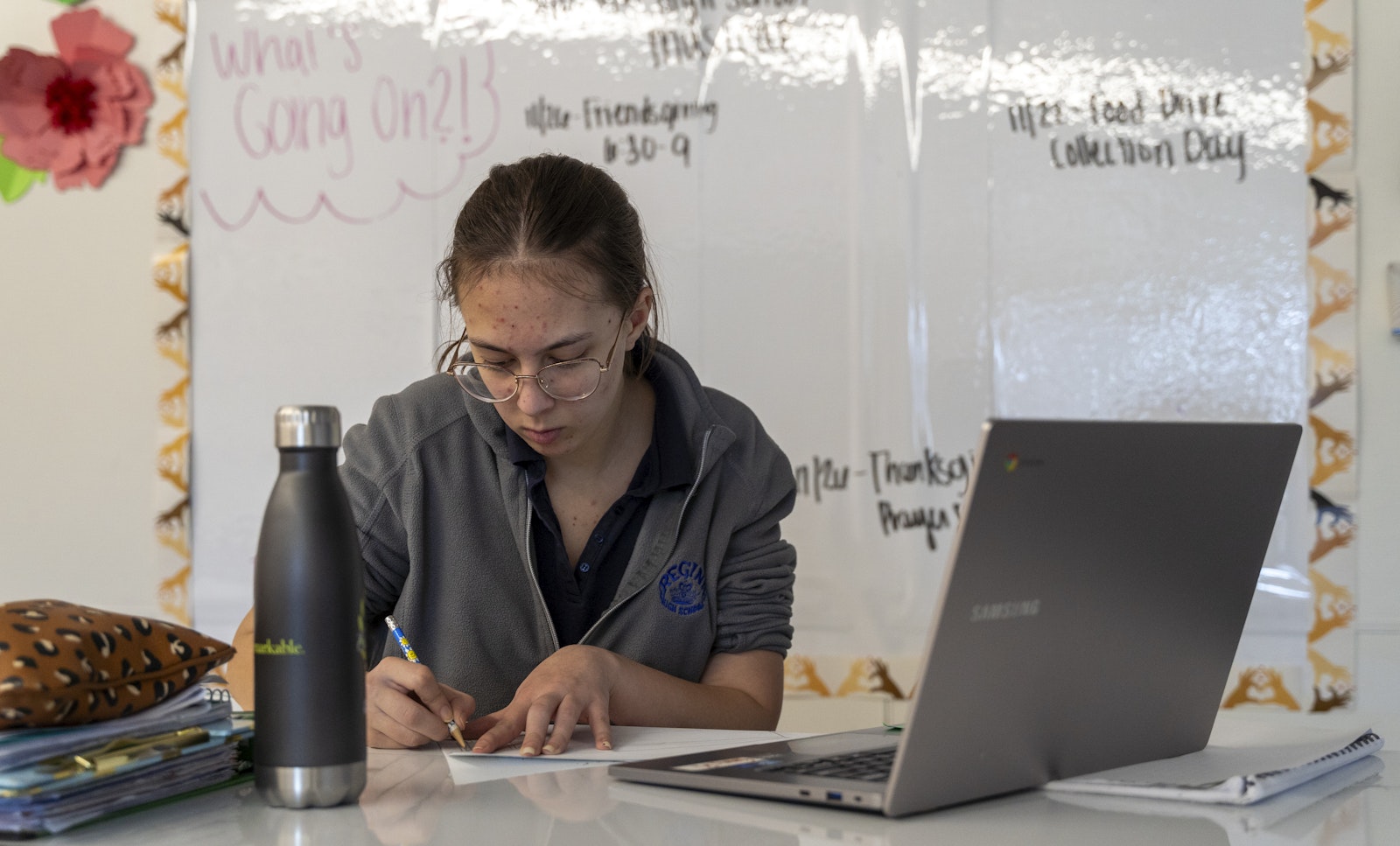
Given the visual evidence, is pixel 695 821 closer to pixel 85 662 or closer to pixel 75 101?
pixel 85 662

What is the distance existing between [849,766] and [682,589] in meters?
0.59

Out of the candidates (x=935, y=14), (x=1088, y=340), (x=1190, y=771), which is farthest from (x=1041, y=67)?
(x=1190, y=771)

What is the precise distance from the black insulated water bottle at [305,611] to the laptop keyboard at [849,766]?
0.27 metres

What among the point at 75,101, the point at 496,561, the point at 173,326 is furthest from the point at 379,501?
the point at 75,101

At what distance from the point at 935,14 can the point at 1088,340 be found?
1.81ft

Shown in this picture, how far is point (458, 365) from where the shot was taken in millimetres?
1397

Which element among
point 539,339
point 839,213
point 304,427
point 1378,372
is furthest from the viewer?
point 839,213

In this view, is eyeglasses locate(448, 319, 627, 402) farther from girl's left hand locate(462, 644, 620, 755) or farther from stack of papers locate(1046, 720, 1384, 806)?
stack of papers locate(1046, 720, 1384, 806)

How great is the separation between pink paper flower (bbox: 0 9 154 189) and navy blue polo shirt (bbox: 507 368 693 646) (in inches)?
50.5

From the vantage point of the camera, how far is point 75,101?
2.32 meters

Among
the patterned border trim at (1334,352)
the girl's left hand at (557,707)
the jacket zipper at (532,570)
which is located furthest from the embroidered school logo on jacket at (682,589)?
the patterned border trim at (1334,352)

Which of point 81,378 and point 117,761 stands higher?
point 81,378

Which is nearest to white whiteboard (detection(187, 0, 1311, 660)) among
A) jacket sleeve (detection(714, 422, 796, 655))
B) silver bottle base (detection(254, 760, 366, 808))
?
jacket sleeve (detection(714, 422, 796, 655))

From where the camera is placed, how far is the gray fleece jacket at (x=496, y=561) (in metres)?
1.41
